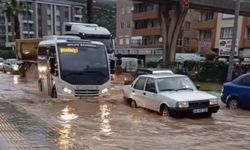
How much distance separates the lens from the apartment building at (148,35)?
252 ft

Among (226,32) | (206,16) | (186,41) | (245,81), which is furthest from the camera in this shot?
(186,41)

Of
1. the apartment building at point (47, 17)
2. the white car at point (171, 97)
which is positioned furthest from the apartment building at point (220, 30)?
the apartment building at point (47, 17)

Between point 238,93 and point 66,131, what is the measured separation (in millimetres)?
8176

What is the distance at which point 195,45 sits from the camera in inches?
3162

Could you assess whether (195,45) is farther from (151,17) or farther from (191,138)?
(191,138)

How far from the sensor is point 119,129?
1193 centimetres

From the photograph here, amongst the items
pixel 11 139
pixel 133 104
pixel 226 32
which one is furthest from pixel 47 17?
pixel 11 139

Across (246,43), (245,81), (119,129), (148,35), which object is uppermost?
(148,35)

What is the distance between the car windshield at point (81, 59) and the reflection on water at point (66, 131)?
290 centimetres

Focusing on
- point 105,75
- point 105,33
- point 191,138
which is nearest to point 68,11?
point 105,33

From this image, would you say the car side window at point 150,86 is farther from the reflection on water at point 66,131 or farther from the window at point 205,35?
the window at point 205,35

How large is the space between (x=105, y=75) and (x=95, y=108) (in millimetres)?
2539

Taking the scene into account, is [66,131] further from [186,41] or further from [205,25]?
[186,41]

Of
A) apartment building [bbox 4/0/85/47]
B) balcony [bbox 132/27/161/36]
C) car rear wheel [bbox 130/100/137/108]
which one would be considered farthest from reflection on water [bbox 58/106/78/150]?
apartment building [bbox 4/0/85/47]
